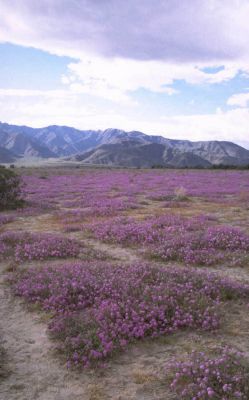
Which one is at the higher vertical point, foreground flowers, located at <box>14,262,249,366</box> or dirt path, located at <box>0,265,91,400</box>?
foreground flowers, located at <box>14,262,249,366</box>

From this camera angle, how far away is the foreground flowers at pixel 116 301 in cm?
672

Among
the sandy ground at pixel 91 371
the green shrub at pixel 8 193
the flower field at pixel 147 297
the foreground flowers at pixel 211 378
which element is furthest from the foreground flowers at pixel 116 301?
the green shrub at pixel 8 193

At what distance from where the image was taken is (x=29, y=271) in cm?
1015

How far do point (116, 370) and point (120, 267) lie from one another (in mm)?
4315

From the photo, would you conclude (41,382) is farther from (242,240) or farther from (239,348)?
(242,240)

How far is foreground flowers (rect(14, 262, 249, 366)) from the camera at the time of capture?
6.72m

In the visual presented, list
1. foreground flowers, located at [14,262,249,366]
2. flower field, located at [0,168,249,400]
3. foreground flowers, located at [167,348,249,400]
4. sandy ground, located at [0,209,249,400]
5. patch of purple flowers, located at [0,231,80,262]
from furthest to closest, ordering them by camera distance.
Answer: patch of purple flowers, located at [0,231,80,262]
foreground flowers, located at [14,262,249,366]
flower field, located at [0,168,249,400]
sandy ground, located at [0,209,249,400]
foreground flowers, located at [167,348,249,400]

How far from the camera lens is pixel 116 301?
7.97 metres

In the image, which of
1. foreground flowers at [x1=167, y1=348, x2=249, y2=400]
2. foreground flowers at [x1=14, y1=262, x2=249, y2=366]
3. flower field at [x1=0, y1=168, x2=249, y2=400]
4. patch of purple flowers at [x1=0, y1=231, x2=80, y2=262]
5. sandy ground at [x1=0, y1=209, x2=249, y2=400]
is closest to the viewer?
foreground flowers at [x1=167, y1=348, x2=249, y2=400]

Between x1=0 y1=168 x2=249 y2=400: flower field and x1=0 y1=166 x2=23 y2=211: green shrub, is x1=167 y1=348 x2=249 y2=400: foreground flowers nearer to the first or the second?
x1=0 y1=168 x2=249 y2=400: flower field

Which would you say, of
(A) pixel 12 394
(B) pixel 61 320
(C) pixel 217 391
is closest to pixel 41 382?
(A) pixel 12 394

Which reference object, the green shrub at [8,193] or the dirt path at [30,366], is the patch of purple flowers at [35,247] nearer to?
the dirt path at [30,366]

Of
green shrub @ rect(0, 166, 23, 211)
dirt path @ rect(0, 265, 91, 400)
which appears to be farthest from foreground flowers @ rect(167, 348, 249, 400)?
green shrub @ rect(0, 166, 23, 211)

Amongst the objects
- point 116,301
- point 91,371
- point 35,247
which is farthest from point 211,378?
point 35,247
